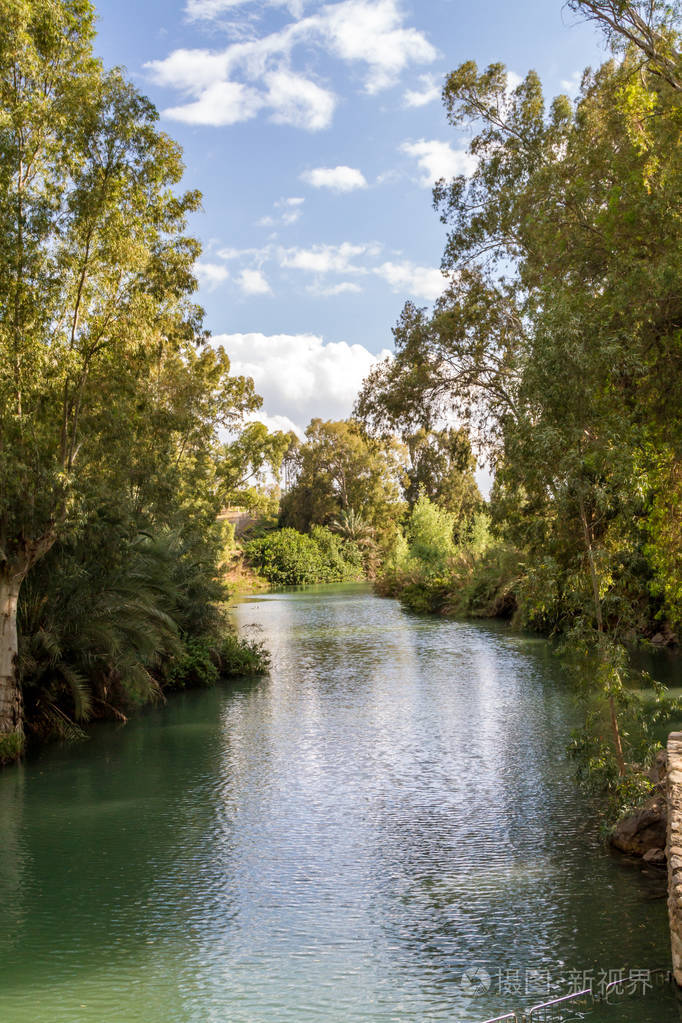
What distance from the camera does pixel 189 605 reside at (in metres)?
16.6

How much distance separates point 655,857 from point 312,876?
254cm

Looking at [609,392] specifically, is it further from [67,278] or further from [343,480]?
[343,480]

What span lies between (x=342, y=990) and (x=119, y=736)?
7930mm

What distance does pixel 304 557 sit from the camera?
2085 inches

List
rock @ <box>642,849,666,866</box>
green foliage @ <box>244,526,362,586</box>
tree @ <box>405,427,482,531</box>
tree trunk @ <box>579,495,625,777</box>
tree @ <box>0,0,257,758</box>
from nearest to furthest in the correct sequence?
rock @ <box>642,849,666,866</box> → tree trunk @ <box>579,495,625,777</box> → tree @ <box>0,0,257,758</box> → green foliage @ <box>244,526,362,586</box> → tree @ <box>405,427,482,531</box>

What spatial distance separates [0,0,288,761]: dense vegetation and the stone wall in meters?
7.10

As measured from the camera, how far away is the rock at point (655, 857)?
6277 millimetres

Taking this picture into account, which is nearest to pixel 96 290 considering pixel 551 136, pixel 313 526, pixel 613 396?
pixel 613 396

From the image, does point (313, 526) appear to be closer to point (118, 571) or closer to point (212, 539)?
Result: point (212, 539)

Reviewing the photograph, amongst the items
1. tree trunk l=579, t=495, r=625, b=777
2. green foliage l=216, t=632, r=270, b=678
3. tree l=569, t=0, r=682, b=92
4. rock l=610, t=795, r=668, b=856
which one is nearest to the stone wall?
rock l=610, t=795, r=668, b=856

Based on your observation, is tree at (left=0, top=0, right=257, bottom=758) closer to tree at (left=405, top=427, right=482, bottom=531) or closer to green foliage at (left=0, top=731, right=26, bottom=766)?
green foliage at (left=0, top=731, right=26, bottom=766)

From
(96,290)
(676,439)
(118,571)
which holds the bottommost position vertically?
(118,571)

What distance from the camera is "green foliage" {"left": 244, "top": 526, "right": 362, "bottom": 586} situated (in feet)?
172

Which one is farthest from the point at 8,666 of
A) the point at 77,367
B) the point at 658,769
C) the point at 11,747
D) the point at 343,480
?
Result: the point at 343,480
